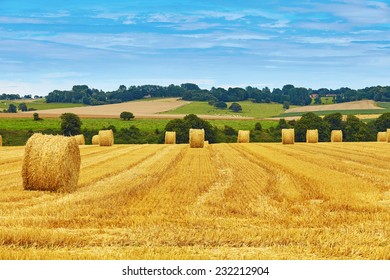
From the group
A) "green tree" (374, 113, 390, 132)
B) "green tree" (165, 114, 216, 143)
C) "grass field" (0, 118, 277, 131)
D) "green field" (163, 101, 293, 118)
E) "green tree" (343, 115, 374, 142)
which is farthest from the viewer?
"green field" (163, 101, 293, 118)

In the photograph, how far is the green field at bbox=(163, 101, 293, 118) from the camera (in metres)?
114

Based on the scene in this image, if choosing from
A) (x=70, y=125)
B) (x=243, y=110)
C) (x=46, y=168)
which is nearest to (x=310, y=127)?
(x=70, y=125)

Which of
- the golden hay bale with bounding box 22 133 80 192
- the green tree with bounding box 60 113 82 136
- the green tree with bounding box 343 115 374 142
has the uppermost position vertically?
the golden hay bale with bounding box 22 133 80 192

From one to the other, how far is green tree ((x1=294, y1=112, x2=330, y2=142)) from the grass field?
11.2 metres

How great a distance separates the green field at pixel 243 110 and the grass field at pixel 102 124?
757 inches

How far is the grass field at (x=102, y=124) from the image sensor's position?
257 feet

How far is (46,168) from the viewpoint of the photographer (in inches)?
568

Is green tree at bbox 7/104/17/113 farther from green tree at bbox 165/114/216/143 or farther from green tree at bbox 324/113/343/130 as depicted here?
green tree at bbox 324/113/343/130

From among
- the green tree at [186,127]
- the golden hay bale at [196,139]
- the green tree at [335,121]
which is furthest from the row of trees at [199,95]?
the golden hay bale at [196,139]

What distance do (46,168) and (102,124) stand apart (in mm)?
69775

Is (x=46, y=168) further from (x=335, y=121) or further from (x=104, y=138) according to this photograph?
(x=335, y=121)

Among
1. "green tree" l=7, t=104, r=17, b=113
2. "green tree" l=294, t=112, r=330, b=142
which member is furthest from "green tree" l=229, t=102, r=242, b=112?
"green tree" l=294, t=112, r=330, b=142

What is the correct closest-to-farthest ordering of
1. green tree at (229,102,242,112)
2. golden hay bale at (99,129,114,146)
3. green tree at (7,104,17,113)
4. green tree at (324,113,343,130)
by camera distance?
golden hay bale at (99,129,114,146)
green tree at (324,113,343,130)
green tree at (7,104,17,113)
green tree at (229,102,242,112)

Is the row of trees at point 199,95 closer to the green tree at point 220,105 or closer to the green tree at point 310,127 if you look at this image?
the green tree at point 220,105
